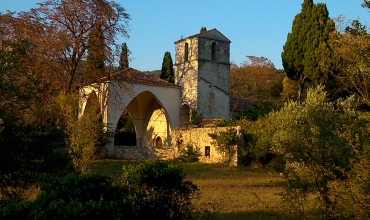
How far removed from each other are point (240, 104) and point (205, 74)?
146 inches

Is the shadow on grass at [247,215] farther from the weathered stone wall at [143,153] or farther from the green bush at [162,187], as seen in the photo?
the weathered stone wall at [143,153]

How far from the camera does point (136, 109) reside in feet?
110

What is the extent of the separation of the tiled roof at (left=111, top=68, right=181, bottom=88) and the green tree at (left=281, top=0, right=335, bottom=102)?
8.68 m

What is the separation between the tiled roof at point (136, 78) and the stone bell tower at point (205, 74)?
1462 millimetres

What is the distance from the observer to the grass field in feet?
30.2

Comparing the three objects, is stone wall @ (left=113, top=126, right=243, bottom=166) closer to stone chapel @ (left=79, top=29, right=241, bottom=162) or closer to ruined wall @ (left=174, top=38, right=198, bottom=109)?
stone chapel @ (left=79, top=29, right=241, bottom=162)

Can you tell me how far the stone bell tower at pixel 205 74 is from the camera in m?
29.5

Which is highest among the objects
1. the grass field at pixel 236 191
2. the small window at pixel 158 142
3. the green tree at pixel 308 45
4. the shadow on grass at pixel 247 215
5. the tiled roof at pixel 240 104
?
the green tree at pixel 308 45

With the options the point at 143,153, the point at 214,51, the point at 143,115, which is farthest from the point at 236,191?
the point at 143,115

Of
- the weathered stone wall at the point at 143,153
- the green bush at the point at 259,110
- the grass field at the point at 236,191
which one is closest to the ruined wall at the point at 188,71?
the green bush at the point at 259,110

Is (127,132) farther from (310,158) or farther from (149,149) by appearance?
(310,158)

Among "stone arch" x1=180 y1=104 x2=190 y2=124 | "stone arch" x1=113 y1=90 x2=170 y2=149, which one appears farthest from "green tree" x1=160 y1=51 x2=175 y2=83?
"stone arch" x1=180 y1=104 x2=190 y2=124

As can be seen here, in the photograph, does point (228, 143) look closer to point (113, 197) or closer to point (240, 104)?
point (240, 104)

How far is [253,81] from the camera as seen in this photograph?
43594 mm
